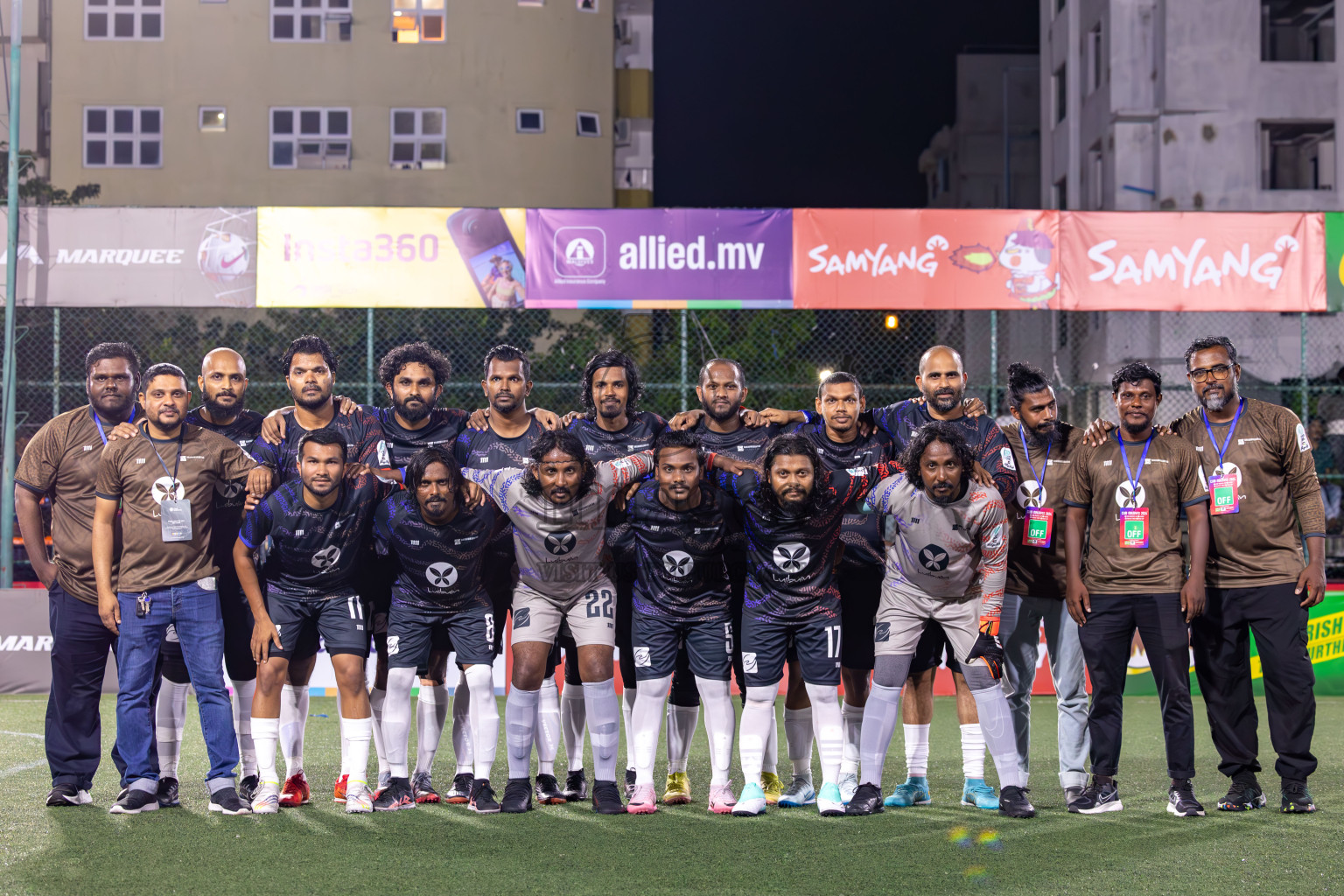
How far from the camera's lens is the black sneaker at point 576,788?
6.65m

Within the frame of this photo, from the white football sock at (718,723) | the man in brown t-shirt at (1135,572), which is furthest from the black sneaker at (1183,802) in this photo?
the white football sock at (718,723)

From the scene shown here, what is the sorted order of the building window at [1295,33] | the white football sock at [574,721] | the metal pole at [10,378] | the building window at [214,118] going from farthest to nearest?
the building window at [214,118] < the building window at [1295,33] < the metal pole at [10,378] < the white football sock at [574,721]

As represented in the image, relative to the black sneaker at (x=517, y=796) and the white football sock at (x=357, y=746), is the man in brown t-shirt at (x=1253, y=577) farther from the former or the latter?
the white football sock at (x=357, y=746)

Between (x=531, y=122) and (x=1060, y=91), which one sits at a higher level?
(x=1060, y=91)

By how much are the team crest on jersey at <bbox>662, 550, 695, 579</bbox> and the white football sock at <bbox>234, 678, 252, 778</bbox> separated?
213cm

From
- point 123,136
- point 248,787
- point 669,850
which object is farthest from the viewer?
point 123,136

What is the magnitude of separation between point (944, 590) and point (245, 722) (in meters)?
3.45

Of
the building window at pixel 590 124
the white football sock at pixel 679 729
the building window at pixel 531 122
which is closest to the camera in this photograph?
the white football sock at pixel 679 729

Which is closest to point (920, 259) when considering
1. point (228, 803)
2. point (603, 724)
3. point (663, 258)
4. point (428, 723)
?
point (663, 258)

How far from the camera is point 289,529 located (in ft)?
20.5

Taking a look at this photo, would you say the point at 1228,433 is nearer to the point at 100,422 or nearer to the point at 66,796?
the point at 100,422

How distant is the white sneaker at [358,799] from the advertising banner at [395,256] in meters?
6.65

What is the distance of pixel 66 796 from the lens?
640cm

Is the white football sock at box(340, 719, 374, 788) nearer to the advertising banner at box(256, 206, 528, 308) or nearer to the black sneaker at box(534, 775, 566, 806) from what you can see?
the black sneaker at box(534, 775, 566, 806)
